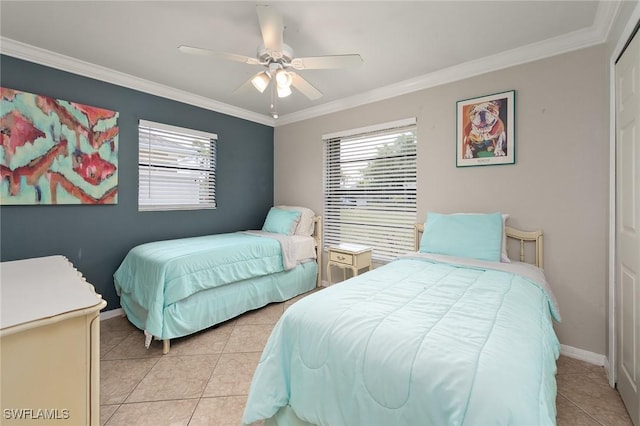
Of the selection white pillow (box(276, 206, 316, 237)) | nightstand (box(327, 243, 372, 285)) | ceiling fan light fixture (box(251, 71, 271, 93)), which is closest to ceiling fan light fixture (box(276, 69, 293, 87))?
ceiling fan light fixture (box(251, 71, 271, 93))

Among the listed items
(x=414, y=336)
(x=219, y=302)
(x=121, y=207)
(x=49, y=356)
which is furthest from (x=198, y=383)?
(x=121, y=207)

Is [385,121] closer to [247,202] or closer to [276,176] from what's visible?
[276,176]

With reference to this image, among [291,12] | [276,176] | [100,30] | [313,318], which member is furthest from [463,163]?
[100,30]

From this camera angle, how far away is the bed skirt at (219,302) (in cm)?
236

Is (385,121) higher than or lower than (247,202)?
higher

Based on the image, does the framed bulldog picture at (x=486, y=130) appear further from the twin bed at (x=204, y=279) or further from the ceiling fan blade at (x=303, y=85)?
the twin bed at (x=204, y=279)

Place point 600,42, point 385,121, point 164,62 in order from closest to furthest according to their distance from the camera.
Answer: point 600,42 → point 164,62 → point 385,121

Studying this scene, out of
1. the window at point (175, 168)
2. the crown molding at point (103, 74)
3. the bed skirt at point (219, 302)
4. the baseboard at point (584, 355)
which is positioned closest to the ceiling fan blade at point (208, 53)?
the crown molding at point (103, 74)

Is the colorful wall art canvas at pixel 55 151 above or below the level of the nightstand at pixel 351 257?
above

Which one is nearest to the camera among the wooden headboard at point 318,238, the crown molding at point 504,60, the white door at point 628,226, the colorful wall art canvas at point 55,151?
the white door at point 628,226

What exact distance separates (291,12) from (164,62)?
1503 mm

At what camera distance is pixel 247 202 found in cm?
423

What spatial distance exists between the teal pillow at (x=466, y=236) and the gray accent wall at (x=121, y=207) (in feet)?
9.10

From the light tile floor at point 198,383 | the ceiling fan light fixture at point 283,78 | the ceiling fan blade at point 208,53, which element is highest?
the ceiling fan blade at point 208,53
